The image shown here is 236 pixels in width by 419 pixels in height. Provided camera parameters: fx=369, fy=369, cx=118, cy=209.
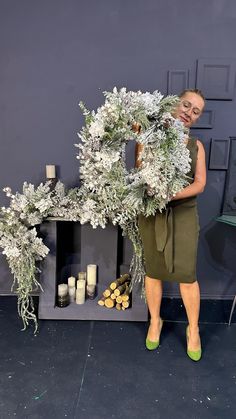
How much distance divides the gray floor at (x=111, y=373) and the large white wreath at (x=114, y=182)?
33 centimetres

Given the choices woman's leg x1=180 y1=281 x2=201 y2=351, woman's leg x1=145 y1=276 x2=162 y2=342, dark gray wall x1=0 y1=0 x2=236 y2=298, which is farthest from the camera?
dark gray wall x1=0 y1=0 x2=236 y2=298

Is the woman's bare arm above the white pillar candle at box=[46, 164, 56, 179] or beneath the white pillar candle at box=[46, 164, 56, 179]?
above

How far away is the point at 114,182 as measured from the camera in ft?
6.53

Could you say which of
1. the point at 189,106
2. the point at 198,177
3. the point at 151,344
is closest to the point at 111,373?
the point at 151,344

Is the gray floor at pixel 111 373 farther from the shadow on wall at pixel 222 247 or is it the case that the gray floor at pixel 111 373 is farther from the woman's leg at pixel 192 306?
the shadow on wall at pixel 222 247

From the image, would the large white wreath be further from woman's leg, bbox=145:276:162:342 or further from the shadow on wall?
the shadow on wall

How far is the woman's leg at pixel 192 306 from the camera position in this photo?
82.3 inches

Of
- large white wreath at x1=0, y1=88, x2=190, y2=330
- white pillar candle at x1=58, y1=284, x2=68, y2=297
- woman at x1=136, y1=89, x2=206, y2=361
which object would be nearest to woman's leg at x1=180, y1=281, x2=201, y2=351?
woman at x1=136, y1=89, x2=206, y2=361

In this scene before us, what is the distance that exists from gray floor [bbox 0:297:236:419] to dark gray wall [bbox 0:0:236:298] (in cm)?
Result: 104

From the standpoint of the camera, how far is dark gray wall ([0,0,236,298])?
8.11ft

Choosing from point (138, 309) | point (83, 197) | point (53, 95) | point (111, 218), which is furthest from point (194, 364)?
point (53, 95)

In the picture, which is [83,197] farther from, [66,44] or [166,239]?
[66,44]

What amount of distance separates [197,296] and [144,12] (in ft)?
6.14

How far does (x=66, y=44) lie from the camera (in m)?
2.51
